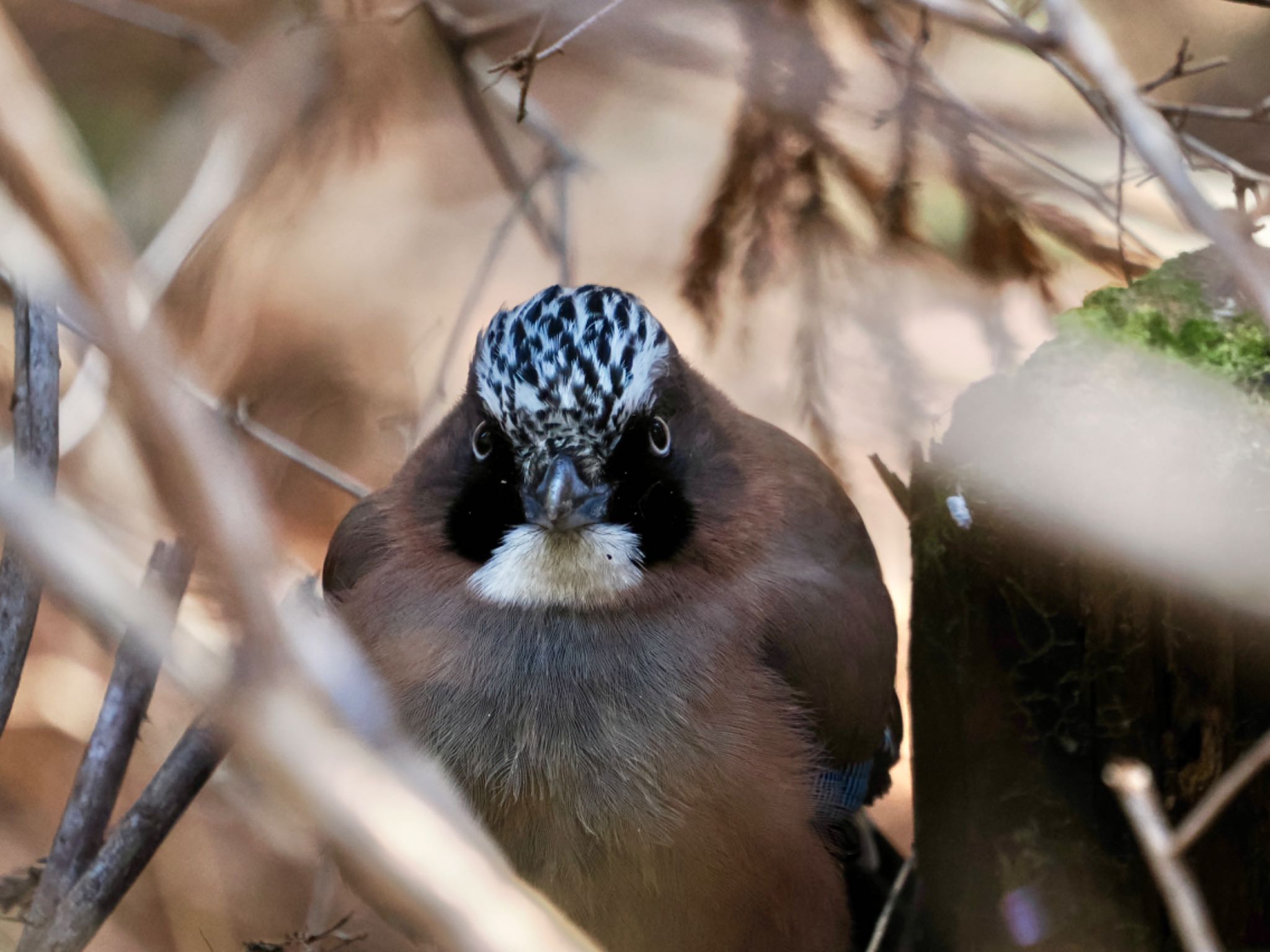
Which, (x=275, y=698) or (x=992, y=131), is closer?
(x=275, y=698)

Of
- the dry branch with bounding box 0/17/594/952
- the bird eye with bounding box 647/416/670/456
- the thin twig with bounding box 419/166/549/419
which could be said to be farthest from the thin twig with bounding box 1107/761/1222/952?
the thin twig with bounding box 419/166/549/419

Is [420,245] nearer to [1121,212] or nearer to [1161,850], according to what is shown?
[1121,212]

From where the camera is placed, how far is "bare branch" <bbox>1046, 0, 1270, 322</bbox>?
6.72 ft

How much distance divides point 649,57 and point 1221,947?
3.50m

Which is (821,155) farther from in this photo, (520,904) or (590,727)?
(520,904)

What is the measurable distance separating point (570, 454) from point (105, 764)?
4.48ft

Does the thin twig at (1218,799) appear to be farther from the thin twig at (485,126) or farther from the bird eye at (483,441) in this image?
the thin twig at (485,126)

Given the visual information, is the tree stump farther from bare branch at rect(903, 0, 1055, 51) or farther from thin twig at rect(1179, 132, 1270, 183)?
bare branch at rect(903, 0, 1055, 51)

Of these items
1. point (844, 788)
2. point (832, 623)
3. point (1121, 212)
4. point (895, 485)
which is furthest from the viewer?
point (1121, 212)

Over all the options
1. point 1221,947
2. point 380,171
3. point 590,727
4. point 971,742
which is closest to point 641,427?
point 590,727

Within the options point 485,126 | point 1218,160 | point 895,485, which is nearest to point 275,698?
point 895,485

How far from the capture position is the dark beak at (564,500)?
2645 mm

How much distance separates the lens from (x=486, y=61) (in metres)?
4.84

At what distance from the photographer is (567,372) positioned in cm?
271
